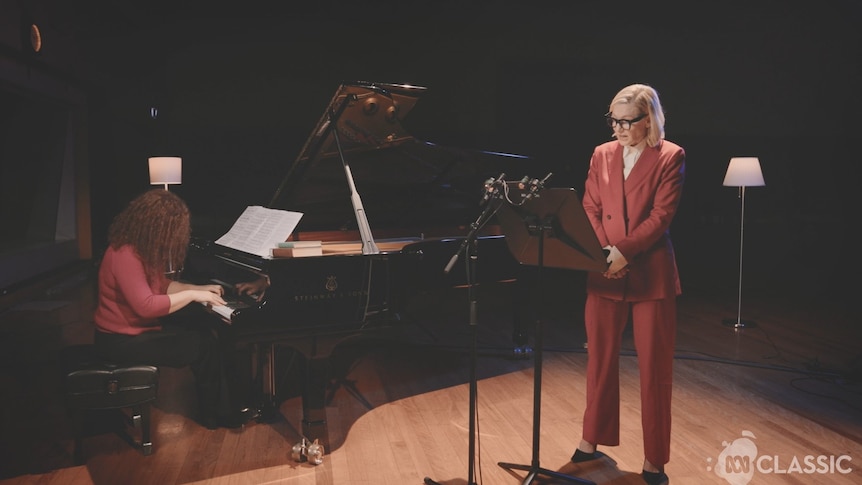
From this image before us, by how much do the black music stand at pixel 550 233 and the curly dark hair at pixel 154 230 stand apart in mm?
1548

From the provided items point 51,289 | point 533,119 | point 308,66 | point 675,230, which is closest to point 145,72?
point 308,66

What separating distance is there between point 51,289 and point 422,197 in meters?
5.21

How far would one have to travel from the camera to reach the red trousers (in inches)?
101

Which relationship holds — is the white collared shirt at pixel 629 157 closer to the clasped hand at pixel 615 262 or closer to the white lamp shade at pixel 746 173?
the clasped hand at pixel 615 262

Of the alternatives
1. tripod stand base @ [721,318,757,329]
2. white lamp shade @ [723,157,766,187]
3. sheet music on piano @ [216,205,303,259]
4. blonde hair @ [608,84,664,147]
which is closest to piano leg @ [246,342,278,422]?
sheet music on piano @ [216,205,303,259]

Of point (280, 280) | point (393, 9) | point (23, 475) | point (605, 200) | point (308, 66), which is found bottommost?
point (23, 475)

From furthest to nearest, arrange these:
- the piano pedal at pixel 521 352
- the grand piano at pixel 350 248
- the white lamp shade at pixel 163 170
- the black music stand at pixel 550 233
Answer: the white lamp shade at pixel 163 170 < the piano pedal at pixel 521 352 < the grand piano at pixel 350 248 < the black music stand at pixel 550 233

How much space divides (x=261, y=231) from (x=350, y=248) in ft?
2.11

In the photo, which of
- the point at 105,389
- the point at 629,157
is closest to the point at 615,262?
the point at 629,157

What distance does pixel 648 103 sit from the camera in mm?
2461

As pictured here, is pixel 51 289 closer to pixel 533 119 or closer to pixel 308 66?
pixel 308 66

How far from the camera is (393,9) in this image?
27.8ft

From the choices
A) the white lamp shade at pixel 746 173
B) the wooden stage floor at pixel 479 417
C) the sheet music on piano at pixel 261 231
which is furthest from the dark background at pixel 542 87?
the sheet music on piano at pixel 261 231

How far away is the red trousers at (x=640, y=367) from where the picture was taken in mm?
2566
